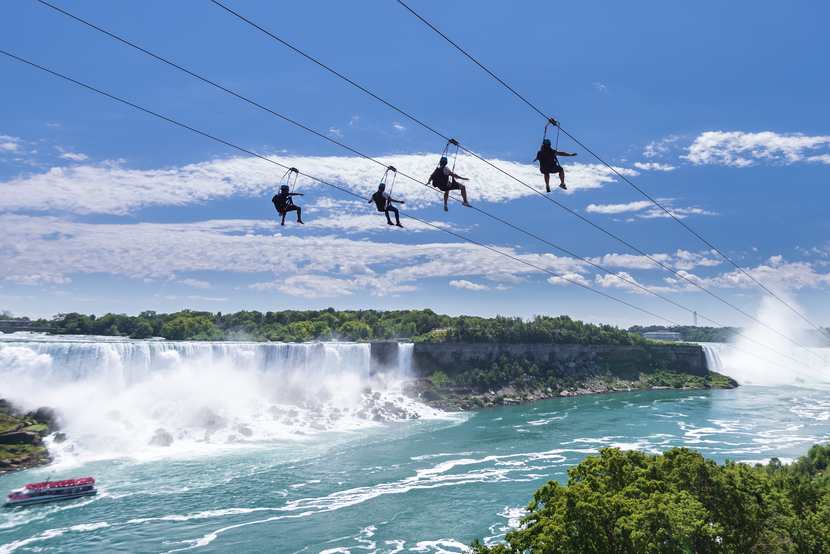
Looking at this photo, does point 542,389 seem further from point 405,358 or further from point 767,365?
point 767,365

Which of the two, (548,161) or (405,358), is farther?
(405,358)

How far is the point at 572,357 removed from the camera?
100812 millimetres

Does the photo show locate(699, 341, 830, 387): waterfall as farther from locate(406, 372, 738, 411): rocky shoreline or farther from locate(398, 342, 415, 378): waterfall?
locate(398, 342, 415, 378): waterfall

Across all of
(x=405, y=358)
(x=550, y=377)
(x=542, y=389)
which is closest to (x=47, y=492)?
(x=405, y=358)

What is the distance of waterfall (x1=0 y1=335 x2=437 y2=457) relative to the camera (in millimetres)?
47156

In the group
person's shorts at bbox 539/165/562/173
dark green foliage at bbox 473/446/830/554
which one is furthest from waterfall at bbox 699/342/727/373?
person's shorts at bbox 539/165/562/173

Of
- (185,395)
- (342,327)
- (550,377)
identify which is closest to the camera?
(185,395)

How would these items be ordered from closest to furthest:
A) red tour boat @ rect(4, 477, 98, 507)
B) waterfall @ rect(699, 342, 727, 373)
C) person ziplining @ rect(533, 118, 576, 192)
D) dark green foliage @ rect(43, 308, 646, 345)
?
person ziplining @ rect(533, 118, 576, 192) < red tour boat @ rect(4, 477, 98, 507) < dark green foliage @ rect(43, 308, 646, 345) < waterfall @ rect(699, 342, 727, 373)

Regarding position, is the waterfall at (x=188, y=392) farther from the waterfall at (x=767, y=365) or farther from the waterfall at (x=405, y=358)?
the waterfall at (x=767, y=365)

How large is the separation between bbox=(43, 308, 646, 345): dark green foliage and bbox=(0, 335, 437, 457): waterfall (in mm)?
27308

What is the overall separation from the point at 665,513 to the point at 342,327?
320ft

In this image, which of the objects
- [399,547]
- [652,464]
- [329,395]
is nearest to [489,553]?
[652,464]

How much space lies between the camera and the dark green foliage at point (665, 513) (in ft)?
47.2

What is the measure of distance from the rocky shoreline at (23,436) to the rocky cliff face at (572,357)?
4741 cm
